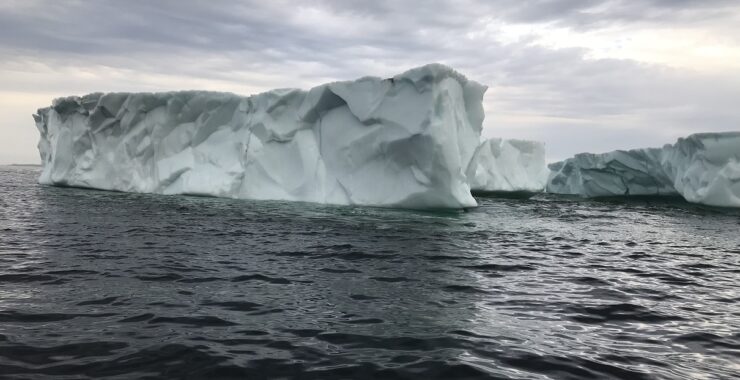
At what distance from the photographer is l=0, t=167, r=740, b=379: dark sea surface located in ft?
13.8

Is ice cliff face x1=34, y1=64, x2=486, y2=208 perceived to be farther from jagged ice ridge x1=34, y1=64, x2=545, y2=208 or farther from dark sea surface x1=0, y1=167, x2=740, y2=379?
dark sea surface x1=0, y1=167, x2=740, y2=379

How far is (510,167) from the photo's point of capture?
38844mm

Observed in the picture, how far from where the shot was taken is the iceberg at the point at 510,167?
36.0m

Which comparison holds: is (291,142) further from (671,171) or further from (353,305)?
(671,171)

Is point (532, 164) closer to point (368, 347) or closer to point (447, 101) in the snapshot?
point (447, 101)

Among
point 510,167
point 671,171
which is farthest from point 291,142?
point 671,171

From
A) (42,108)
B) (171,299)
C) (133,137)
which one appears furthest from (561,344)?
(42,108)

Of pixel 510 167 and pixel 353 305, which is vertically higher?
pixel 510 167

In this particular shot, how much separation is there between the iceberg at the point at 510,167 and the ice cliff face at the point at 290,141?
45.3 ft

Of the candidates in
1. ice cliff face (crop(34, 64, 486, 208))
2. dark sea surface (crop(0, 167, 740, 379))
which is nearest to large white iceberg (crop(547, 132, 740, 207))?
ice cliff face (crop(34, 64, 486, 208))

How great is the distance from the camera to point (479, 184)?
116ft

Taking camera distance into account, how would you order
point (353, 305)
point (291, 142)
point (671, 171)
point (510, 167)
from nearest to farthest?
point (353, 305) < point (291, 142) < point (671, 171) < point (510, 167)

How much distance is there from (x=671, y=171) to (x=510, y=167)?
10.4 m

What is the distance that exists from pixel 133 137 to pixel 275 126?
26.0 ft
